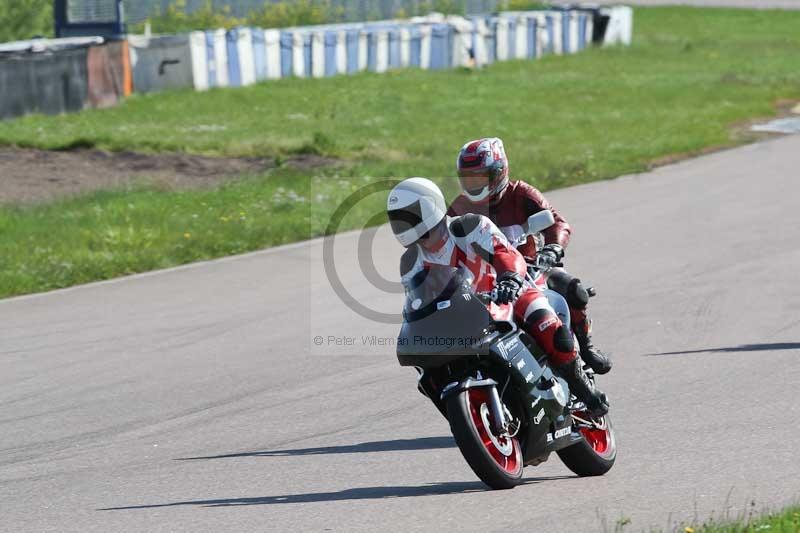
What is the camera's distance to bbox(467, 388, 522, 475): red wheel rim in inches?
271

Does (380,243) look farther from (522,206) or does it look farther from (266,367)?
(522,206)

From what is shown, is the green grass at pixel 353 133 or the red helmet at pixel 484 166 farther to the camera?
the green grass at pixel 353 133

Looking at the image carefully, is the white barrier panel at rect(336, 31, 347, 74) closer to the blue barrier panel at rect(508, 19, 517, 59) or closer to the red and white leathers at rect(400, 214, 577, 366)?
the blue barrier panel at rect(508, 19, 517, 59)

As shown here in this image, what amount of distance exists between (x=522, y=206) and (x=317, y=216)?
10523mm

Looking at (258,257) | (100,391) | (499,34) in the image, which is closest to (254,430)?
(100,391)

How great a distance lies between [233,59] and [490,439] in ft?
90.9

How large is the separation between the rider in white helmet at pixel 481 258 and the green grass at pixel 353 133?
28.8 ft

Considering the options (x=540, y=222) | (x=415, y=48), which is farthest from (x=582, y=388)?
(x=415, y=48)

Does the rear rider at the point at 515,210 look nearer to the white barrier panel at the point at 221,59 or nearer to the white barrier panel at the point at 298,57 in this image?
the white barrier panel at the point at 221,59

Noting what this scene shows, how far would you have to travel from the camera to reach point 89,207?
750 inches

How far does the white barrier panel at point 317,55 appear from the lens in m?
35.9

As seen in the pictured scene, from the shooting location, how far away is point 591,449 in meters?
7.55

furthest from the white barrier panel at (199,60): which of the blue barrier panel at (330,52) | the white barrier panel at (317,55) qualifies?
the blue barrier panel at (330,52)

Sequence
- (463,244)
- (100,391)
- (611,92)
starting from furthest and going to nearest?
(611,92) < (100,391) < (463,244)
